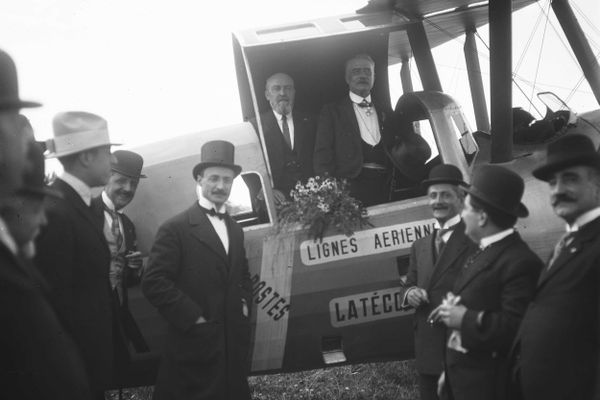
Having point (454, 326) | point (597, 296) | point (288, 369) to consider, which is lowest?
Result: point (288, 369)

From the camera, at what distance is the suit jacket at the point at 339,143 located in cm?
629

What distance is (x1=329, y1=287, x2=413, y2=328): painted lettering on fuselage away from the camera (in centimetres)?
558

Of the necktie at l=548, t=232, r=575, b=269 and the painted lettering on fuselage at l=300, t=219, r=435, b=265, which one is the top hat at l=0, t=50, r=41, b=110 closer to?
the necktie at l=548, t=232, r=575, b=269

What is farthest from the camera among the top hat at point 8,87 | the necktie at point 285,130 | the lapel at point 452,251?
the necktie at point 285,130

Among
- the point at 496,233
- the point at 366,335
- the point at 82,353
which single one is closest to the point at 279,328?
the point at 366,335

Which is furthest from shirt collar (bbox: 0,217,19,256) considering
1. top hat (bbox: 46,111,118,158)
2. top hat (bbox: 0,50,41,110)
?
top hat (bbox: 46,111,118,158)

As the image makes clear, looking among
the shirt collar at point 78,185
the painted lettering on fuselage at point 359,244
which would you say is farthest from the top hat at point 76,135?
the painted lettering on fuselage at point 359,244

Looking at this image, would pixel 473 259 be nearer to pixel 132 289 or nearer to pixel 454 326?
pixel 454 326

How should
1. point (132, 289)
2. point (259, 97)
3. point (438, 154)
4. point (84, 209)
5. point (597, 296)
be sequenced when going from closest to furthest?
point (597, 296) < point (84, 209) < point (132, 289) < point (438, 154) < point (259, 97)

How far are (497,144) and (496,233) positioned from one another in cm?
231

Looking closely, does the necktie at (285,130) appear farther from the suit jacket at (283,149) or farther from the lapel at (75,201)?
the lapel at (75,201)

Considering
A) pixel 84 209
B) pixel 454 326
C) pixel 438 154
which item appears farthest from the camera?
pixel 438 154

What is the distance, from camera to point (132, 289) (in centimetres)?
545

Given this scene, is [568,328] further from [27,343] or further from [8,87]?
[8,87]
